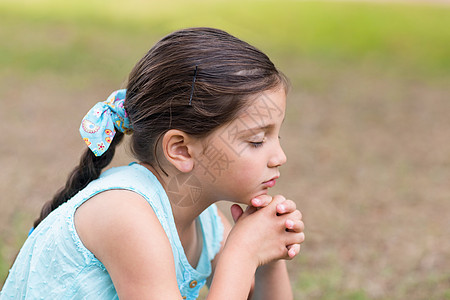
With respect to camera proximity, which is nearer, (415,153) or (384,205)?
(384,205)

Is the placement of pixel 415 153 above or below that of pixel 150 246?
below

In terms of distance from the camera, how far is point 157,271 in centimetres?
195

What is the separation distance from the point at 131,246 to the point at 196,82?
0.62 m

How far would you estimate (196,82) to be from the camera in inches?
83.4

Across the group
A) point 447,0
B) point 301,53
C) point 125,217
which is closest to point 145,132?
point 125,217

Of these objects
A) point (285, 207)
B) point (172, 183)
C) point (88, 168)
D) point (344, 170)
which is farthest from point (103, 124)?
point (344, 170)

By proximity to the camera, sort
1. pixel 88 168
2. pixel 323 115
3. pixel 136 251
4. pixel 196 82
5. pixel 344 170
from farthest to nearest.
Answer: pixel 323 115, pixel 344 170, pixel 88 168, pixel 196 82, pixel 136 251

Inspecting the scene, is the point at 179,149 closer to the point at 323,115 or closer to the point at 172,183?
the point at 172,183

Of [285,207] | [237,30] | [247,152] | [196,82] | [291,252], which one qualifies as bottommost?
[237,30]

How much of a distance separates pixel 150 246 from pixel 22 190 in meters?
3.35

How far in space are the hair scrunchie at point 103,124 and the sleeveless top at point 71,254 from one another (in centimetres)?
13

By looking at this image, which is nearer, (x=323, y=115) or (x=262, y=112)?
(x=262, y=112)

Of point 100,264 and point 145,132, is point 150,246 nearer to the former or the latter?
point 100,264

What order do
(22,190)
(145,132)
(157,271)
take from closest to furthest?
(157,271)
(145,132)
(22,190)
